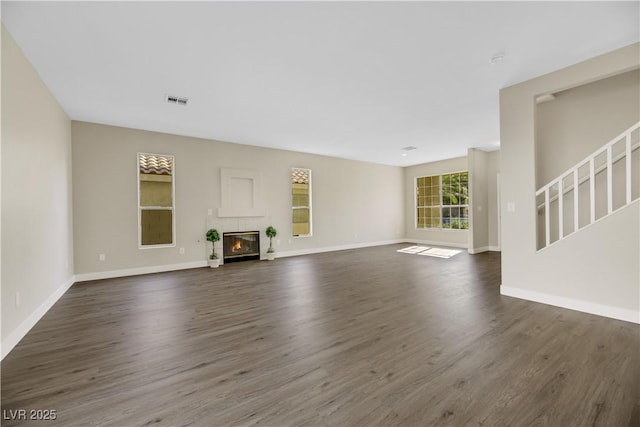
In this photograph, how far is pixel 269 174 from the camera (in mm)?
6938

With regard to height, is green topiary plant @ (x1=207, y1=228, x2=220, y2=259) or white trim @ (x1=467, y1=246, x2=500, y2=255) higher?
green topiary plant @ (x1=207, y1=228, x2=220, y2=259)

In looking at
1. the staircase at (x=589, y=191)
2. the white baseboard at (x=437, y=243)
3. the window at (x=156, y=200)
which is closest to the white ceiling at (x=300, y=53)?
the window at (x=156, y=200)

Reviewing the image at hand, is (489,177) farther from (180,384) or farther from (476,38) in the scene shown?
(180,384)

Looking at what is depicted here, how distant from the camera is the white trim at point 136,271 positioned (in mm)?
4824

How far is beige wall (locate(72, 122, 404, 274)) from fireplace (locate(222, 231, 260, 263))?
0.14 metres

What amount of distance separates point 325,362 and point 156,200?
4884 millimetres

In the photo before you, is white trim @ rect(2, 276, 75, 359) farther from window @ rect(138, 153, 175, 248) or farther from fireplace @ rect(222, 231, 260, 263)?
fireplace @ rect(222, 231, 260, 263)

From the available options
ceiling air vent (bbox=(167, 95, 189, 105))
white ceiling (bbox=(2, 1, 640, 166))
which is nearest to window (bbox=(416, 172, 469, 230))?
white ceiling (bbox=(2, 1, 640, 166))

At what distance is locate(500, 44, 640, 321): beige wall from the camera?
281 cm

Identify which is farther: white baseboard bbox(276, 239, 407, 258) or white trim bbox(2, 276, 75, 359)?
white baseboard bbox(276, 239, 407, 258)

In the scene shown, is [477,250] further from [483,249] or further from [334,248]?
[334,248]

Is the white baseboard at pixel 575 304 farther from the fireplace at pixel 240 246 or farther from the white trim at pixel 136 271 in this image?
the white trim at pixel 136 271

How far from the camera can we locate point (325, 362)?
2.10 meters

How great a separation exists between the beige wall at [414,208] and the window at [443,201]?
16cm
